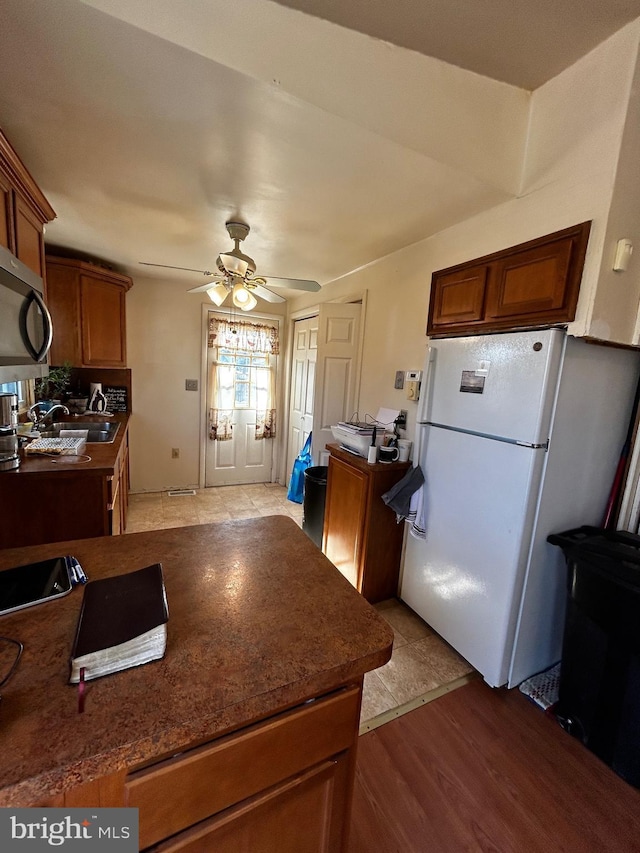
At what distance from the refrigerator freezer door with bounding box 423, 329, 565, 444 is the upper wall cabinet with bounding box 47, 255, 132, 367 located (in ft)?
9.41

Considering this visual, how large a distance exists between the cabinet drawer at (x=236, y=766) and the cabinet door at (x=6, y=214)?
5.88 ft

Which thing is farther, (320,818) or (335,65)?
(335,65)

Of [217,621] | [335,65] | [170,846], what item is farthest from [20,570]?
[335,65]

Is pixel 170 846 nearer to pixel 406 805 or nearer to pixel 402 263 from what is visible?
pixel 406 805

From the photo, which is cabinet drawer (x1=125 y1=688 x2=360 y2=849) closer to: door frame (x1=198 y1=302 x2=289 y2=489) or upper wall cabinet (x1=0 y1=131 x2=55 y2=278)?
upper wall cabinet (x1=0 y1=131 x2=55 y2=278)

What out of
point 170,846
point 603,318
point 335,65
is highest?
point 335,65

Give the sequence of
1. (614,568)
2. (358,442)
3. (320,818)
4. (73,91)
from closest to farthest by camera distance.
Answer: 1. (320,818)
2. (73,91)
3. (614,568)
4. (358,442)

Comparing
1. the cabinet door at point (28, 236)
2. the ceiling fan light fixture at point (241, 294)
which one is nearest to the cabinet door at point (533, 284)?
the ceiling fan light fixture at point (241, 294)

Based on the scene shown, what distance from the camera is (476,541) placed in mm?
1795

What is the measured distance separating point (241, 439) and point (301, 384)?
106 cm

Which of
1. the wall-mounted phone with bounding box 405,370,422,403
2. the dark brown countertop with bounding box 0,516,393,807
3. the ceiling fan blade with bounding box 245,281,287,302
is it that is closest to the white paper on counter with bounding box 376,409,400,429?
the wall-mounted phone with bounding box 405,370,422,403

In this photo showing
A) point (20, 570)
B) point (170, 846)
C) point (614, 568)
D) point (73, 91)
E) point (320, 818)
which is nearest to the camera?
point (170, 846)

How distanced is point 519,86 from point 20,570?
8.08 ft

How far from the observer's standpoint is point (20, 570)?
92 cm
